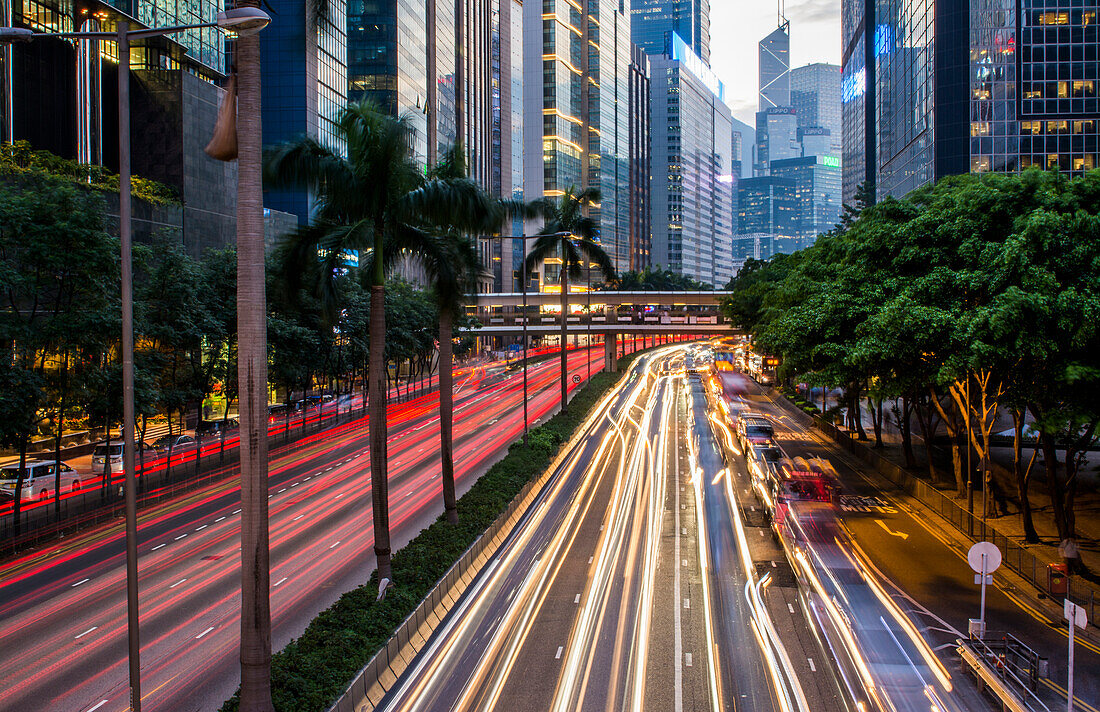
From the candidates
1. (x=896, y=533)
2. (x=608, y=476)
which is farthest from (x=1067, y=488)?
(x=608, y=476)

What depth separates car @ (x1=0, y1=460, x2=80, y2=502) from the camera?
100.0 feet

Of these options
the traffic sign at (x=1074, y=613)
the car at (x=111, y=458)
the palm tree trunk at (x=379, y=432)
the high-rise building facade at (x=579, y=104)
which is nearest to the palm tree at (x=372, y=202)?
the palm tree trunk at (x=379, y=432)

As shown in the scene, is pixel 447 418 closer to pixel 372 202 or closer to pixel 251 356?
pixel 372 202

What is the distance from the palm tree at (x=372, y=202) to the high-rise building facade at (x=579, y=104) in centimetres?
13886

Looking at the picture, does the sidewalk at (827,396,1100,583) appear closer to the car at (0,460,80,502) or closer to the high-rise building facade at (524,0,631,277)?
the car at (0,460,80,502)

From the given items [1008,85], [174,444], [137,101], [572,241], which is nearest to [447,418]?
[174,444]

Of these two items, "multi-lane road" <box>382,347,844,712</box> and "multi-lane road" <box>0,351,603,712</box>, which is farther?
"multi-lane road" <box>0,351,603,712</box>

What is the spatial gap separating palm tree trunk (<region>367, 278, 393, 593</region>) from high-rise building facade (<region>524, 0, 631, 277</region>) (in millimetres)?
139332

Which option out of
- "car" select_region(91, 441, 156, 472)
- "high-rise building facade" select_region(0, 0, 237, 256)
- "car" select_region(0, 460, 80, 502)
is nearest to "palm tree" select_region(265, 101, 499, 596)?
"car" select_region(0, 460, 80, 502)

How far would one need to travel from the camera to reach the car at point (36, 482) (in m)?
30.5

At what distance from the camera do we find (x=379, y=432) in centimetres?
1938

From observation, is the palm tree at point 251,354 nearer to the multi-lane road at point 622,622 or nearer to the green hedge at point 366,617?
the green hedge at point 366,617

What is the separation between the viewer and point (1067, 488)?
934 inches

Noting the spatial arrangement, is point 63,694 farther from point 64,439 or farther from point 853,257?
point 64,439
